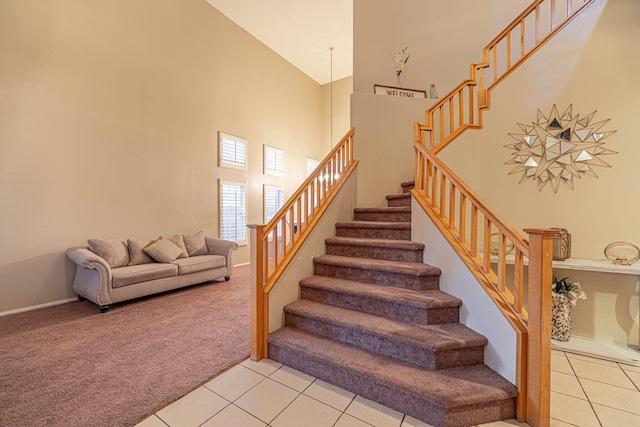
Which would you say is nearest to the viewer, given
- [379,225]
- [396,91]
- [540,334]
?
[540,334]

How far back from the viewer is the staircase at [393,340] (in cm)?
163

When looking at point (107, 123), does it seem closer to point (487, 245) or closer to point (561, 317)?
point (487, 245)

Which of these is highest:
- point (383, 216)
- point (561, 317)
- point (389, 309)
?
point (383, 216)

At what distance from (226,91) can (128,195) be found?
117 inches

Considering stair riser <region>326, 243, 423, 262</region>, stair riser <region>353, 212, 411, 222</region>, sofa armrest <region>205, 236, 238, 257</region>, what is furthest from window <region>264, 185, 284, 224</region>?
stair riser <region>326, 243, 423, 262</region>

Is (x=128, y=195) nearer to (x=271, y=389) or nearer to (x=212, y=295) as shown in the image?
(x=212, y=295)

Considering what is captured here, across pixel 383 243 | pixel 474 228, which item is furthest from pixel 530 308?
pixel 383 243

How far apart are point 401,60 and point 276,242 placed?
3900mm

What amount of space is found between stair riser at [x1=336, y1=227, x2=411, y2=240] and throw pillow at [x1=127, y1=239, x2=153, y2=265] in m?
2.98

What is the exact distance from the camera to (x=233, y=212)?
19.6 feet

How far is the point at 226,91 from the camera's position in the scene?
5766 millimetres

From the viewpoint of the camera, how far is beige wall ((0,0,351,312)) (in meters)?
3.28

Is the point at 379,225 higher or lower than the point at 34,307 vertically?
higher

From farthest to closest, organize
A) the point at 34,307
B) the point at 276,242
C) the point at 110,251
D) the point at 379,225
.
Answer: the point at 110,251 < the point at 34,307 < the point at 379,225 < the point at 276,242
